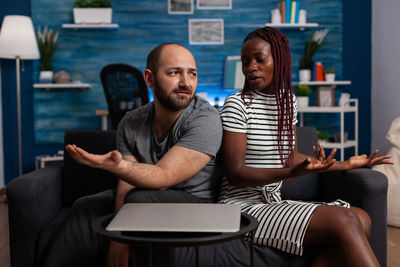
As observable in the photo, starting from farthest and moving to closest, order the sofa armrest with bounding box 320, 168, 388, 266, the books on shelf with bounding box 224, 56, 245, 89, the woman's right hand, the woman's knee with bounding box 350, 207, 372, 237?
the books on shelf with bounding box 224, 56, 245, 89 → the sofa armrest with bounding box 320, 168, 388, 266 → the woman's knee with bounding box 350, 207, 372, 237 → the woman's right hand

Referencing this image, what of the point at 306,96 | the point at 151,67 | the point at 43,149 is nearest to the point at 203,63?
the point at 306,96

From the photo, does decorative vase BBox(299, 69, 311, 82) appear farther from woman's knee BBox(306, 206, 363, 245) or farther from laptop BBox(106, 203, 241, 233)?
laptop BBox(106, 203, 241, 233)

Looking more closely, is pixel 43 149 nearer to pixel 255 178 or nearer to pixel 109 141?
pixel 109 141

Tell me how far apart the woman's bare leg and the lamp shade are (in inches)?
140

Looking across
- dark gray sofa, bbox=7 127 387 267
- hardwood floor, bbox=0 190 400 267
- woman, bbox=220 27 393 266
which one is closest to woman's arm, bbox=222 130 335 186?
woman, bbox=220 27 393 266

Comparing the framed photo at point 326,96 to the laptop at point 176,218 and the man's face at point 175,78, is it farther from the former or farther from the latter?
the laptop at point 176,218

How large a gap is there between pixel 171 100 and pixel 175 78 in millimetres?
79

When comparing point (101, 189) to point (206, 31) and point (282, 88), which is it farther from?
point (206, 31)

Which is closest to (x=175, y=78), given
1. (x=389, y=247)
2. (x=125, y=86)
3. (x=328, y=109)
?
(x=389, y=247)

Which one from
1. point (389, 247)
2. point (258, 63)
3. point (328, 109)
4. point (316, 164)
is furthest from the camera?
point (328, 109)

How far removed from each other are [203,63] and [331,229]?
3.70m

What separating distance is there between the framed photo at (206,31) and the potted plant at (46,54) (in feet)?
4.79

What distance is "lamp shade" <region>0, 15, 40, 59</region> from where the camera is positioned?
4.11 metres

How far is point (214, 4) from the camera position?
4840 millimetres
